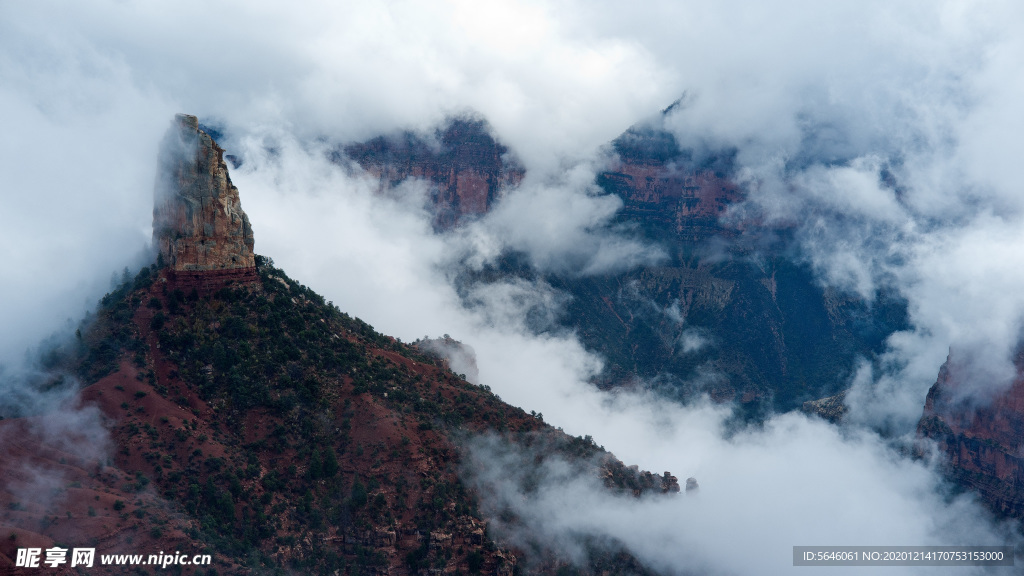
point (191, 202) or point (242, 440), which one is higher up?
point (191, 202)

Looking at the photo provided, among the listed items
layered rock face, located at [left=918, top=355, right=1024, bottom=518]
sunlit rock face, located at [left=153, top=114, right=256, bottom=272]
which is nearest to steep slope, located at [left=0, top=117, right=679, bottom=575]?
sunlit rock face, located at [left=153, top=114, right=256, bottom=272]

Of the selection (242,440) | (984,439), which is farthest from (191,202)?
(984,439)

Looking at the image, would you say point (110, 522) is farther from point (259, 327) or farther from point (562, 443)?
point (562, 443)

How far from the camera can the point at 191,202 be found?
340ft

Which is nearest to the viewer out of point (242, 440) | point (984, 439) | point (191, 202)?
point (242, 440)

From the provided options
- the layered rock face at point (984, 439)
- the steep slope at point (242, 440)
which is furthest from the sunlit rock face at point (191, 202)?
the layered rock face at point (984, 439)

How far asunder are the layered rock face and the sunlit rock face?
147 m

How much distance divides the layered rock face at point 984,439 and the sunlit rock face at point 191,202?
147 m

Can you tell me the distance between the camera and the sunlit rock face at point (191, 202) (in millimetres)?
103750

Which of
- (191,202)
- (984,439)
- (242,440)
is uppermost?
(191,202)

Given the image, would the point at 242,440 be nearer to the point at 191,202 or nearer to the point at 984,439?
the point at 191,202

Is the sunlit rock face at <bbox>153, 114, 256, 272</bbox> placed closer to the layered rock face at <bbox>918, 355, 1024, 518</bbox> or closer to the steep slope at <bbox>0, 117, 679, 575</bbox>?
the steep slope at <bbox>0, 117, 679, 575</bbox>

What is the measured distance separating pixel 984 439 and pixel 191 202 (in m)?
155

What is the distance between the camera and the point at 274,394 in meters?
103
